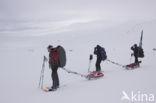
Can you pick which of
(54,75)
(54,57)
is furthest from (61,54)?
(54,75)

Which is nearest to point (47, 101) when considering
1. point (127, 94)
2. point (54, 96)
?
point (54, 96)

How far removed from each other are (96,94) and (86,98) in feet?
1.55

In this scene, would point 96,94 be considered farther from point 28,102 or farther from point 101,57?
point 101,57

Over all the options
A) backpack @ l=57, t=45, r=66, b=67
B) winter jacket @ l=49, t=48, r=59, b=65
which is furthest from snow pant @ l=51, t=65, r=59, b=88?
backpack @ l=57, t=45, r=66, b=67

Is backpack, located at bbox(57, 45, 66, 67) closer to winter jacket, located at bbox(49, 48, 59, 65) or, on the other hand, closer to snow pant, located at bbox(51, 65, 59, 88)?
winter jacket, located at bbox(49, 48, 59, 65)

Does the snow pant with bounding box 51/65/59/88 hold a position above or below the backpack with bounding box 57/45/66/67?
below

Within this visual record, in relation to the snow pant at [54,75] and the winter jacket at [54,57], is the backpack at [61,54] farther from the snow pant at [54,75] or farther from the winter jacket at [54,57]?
the snow pant at [54,75]

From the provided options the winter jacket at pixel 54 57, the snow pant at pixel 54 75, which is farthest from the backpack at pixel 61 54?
the snow pant at pixel 54 75

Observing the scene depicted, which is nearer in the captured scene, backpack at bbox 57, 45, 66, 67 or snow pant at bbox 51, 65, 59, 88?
backpack at bbox 57, 45, 66, 67

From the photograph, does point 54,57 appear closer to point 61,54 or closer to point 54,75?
point 61,54

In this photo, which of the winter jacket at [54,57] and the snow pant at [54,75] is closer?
the winter jacket at [54,57]

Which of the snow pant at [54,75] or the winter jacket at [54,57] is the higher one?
the winter jacket at [54,57]

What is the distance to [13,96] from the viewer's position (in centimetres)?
713

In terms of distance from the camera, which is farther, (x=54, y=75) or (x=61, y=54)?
(x=54, y=75)
